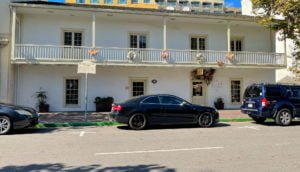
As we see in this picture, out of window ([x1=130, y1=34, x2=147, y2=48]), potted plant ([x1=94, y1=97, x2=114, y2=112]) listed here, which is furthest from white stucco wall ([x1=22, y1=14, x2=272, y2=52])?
potted plant ([x1=94, y1=97, x2=114, y2=112])

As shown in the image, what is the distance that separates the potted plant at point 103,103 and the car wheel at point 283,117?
34.2 ft

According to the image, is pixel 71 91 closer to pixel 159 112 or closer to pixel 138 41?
pixel 138 41

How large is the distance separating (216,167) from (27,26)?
54.0 feet

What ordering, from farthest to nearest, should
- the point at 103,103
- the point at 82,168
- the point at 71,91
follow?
1. the point at 71,91
2. the point at 103,103
3. the point at 82,168

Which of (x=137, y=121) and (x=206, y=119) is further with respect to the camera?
(x=206, y=119)

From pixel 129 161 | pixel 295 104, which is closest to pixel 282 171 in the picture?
pixel 129 161

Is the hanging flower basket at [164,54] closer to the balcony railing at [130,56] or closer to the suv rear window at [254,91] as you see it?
the balcony railing at [130,56]

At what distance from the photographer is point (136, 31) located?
786 inches

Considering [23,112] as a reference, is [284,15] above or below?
above

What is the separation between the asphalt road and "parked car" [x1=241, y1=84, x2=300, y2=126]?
2.34m

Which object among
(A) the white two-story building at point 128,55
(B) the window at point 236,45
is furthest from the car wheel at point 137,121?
(B) the window at point 236,45

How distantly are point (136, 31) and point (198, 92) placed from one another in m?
6.38

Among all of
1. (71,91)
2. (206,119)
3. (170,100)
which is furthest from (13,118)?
(71,91)

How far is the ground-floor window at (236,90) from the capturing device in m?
21.6
